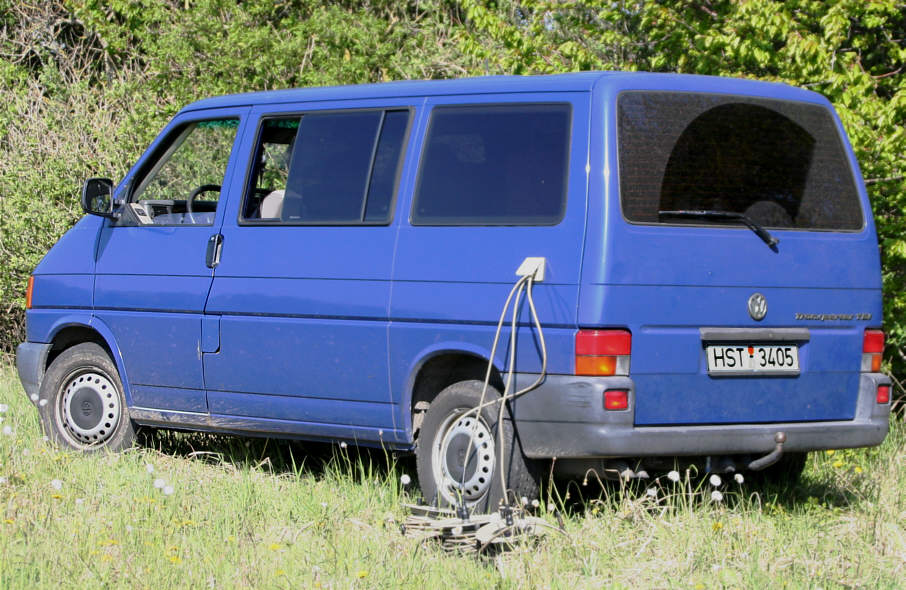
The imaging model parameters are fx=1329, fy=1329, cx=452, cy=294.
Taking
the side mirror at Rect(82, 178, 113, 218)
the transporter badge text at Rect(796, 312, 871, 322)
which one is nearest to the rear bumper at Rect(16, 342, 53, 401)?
the side mirror at Rect(82, 178, 113, 218)

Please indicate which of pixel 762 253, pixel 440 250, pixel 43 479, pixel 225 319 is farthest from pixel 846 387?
pixel 43 479

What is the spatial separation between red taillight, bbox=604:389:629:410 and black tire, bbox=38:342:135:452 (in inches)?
138

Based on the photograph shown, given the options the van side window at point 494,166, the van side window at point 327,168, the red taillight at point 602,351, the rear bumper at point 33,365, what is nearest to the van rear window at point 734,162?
the van side window at point 494,166

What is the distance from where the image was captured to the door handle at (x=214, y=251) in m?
7.20

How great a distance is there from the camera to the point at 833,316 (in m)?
6.20

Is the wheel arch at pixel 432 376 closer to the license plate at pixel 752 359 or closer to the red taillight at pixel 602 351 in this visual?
the red taillight at pixel 602 351

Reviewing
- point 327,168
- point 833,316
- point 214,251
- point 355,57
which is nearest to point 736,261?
point 833,316

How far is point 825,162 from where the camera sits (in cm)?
636

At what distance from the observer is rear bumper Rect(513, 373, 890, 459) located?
5531 millimetres

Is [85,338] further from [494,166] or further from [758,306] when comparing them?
[758,306]

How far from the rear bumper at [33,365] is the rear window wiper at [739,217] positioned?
170 inches

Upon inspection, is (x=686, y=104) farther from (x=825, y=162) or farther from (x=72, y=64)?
(x=72, y=64)

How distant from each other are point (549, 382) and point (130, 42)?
13.4m

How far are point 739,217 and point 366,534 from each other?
216cm
